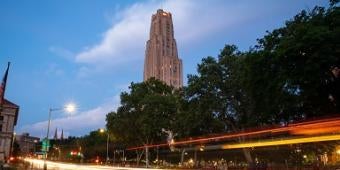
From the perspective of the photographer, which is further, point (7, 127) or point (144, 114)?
point (7, 127)

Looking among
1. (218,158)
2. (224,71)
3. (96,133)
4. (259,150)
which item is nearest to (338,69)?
(224,71)

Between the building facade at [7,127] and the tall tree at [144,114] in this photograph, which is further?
the building facade at [7,127]

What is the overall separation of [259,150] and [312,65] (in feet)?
123

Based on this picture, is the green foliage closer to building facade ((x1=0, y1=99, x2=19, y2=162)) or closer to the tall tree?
the tall tree

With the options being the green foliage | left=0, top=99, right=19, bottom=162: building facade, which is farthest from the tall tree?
left=0, top=99, right=19, bottom=162: building facade

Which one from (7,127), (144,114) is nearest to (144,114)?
(144,114)

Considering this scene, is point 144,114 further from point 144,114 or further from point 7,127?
point 7,127

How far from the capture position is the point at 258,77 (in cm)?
3928

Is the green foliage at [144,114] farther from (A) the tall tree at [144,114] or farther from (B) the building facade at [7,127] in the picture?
(B) the building facade at [7,127]

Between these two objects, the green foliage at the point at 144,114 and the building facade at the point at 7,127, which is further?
the building facade at the point at 7,127

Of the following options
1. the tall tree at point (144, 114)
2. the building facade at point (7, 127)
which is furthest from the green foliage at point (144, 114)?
the building facade at point (7, 127)

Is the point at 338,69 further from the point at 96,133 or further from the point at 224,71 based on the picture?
the point at 96,133

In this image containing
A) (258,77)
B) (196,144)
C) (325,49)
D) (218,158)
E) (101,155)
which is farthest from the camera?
(101,155)

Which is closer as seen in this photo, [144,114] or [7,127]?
[144,114]
